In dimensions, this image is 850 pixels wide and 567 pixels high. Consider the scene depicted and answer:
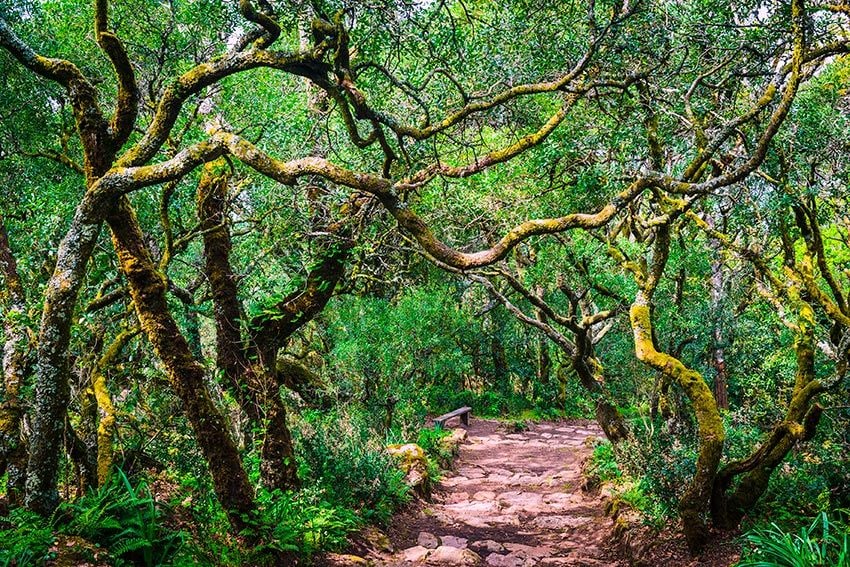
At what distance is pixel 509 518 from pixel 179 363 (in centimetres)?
633

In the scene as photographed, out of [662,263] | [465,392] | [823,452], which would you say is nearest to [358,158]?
[662,263]

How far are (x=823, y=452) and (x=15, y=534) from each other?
7042 millimetres

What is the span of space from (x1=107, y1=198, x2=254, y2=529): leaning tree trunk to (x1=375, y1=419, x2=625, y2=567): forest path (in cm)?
220

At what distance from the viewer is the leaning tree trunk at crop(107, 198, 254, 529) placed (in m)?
4.89

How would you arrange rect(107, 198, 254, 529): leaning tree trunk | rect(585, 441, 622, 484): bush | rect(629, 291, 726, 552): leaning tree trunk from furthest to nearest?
rect(585, 441, 622, 484): bush, rect(629, 291, 726, 552): leaning tree trunk, rect(107, 198, 254, 529): leaning tree trunk

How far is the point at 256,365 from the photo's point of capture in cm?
689

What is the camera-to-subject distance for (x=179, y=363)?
5.10 meters

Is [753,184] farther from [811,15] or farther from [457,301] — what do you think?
[457,301]

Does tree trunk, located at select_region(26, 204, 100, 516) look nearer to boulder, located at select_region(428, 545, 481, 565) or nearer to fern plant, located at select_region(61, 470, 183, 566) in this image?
fern plant, located at select_region(61, 470, 183, 566)

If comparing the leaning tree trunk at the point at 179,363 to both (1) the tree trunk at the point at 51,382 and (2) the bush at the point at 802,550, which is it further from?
(2) the bush at the point at 802,550

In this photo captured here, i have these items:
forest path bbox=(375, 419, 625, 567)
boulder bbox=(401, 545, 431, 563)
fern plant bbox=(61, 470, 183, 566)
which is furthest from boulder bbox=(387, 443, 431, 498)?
fern plant bbox=(61, 470, 183, 566)

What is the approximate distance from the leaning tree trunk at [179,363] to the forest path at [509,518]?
2202mm

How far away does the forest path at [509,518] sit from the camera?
7.43 metres

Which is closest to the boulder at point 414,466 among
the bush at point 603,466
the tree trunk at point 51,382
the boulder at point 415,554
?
the boulder at point 415,554
